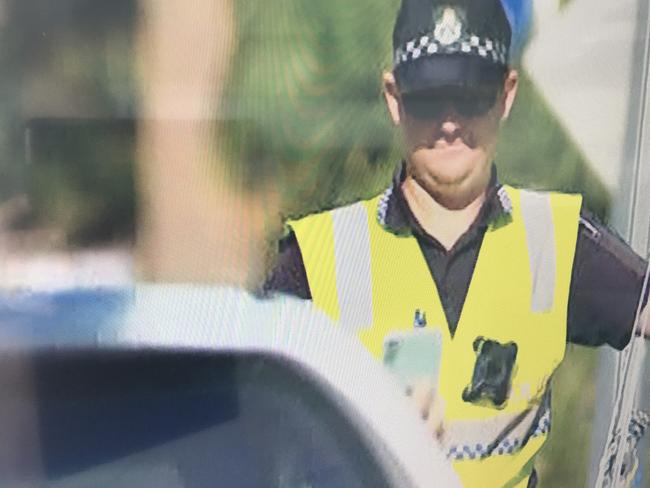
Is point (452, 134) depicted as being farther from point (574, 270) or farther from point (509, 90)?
point (574, 270)

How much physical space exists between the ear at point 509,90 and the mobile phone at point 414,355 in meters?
0.25

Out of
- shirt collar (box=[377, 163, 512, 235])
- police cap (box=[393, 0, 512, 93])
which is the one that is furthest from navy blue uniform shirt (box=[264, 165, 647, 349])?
police cap (box=[393, 0, 512, 93])

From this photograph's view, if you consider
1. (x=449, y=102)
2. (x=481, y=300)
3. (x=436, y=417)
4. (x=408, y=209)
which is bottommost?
(x=436, y=417)

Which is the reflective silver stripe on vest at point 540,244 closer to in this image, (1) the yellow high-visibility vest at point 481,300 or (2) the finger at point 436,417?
(1) the yellow high-visibility vest at point 481,300

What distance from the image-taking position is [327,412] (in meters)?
0.95

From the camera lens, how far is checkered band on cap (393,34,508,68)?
3.10ft

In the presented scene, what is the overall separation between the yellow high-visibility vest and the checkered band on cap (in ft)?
0.47

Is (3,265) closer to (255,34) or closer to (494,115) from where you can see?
(255,34)

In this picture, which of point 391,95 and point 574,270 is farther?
point 574,270

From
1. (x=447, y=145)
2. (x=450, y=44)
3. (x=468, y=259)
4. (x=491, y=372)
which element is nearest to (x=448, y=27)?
(x=450, y=44)

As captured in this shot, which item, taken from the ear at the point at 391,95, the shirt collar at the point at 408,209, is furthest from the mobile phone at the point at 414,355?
the ear at the point at 391,95

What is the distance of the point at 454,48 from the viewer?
0.97 meters

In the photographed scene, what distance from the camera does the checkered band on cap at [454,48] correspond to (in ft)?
3.10

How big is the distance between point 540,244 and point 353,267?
0.75 ft
